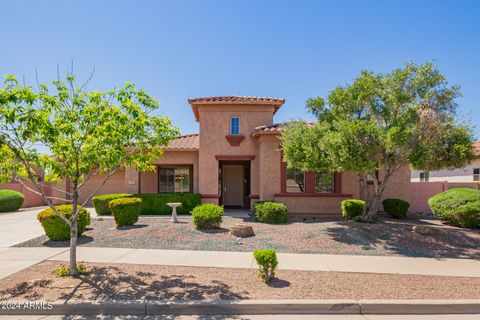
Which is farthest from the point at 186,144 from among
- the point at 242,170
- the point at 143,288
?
the point at 143,288

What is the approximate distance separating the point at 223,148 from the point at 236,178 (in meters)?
3.51

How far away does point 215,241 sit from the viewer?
9.16 m

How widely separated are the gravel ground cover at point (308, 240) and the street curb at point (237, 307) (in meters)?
3.25

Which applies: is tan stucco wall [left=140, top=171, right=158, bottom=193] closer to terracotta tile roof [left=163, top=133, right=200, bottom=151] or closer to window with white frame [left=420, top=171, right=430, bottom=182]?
terracotta tile roof [left=163, top=133, right=200, bottom=151]

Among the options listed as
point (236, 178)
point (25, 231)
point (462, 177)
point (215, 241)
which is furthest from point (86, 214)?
point (462, 177)

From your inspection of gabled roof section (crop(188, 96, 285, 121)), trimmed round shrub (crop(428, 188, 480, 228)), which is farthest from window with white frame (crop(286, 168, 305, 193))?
trimmed round shrub (crop(428, 188, 480, 228))

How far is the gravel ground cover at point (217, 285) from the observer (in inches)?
201

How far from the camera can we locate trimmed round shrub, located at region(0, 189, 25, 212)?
57.4 feet

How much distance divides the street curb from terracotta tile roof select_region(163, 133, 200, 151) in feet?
37.9

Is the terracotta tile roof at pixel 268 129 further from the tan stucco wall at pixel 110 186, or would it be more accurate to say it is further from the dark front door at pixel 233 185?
the tan stucco wall at pixel 110 186

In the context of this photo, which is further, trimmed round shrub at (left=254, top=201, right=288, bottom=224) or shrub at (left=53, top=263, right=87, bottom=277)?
trimmed round shrub at (left=254, top=201, right=288, bottom=224)

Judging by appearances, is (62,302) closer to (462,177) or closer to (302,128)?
(302,128)

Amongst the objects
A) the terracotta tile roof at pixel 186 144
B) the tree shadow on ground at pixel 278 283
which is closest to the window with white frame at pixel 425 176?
the terracotta tile roof at pixel 186 144

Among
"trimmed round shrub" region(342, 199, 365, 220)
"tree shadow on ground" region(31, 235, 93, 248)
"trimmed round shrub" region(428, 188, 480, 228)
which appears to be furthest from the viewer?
"trimmed round shrub" region(342, 199, 365, 220)
